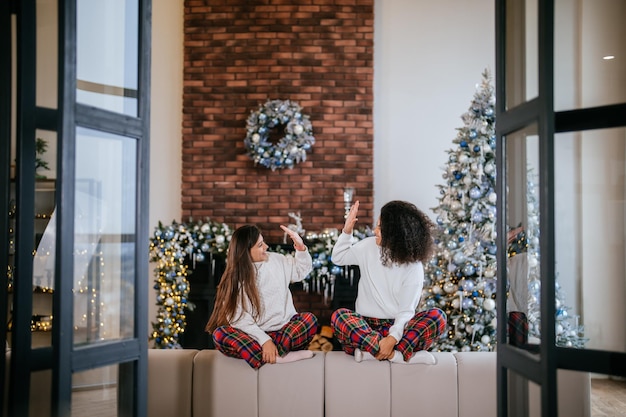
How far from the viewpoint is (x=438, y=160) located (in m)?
7.83

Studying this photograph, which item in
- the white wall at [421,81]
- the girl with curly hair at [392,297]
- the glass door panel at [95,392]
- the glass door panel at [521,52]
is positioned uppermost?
the white wall at [421,81]

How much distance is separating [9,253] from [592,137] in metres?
2.52

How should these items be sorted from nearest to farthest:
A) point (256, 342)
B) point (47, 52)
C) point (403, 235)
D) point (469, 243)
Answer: point (47, 52) → point (256, 342) → point (403, 235) → point (469, 243)

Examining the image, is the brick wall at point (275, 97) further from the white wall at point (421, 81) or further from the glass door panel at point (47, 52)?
the glass door panel at point (47, 52)

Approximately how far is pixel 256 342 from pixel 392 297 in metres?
0.82

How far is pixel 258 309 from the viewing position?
4.23m

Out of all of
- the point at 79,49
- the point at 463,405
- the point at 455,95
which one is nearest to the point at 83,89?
the point at 79,49

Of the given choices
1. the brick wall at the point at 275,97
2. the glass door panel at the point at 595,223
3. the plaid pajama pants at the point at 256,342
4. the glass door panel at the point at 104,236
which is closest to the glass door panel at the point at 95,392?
the glass door panel at the point at 104,236

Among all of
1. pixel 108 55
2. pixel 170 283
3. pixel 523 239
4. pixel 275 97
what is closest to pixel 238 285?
pixel 108 55

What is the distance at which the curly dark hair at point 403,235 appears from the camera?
432 cm

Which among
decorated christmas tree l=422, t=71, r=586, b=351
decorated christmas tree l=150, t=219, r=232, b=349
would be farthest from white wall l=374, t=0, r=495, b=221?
decorated christmas tree l=150, t=219, r=232, b=349

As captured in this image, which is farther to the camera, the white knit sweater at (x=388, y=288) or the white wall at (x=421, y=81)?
the white wall at (x=421, y=81)

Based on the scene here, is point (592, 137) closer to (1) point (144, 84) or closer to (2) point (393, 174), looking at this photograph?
(1) point (144, 84)

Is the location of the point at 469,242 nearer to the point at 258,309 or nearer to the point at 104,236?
the point at 258,309
